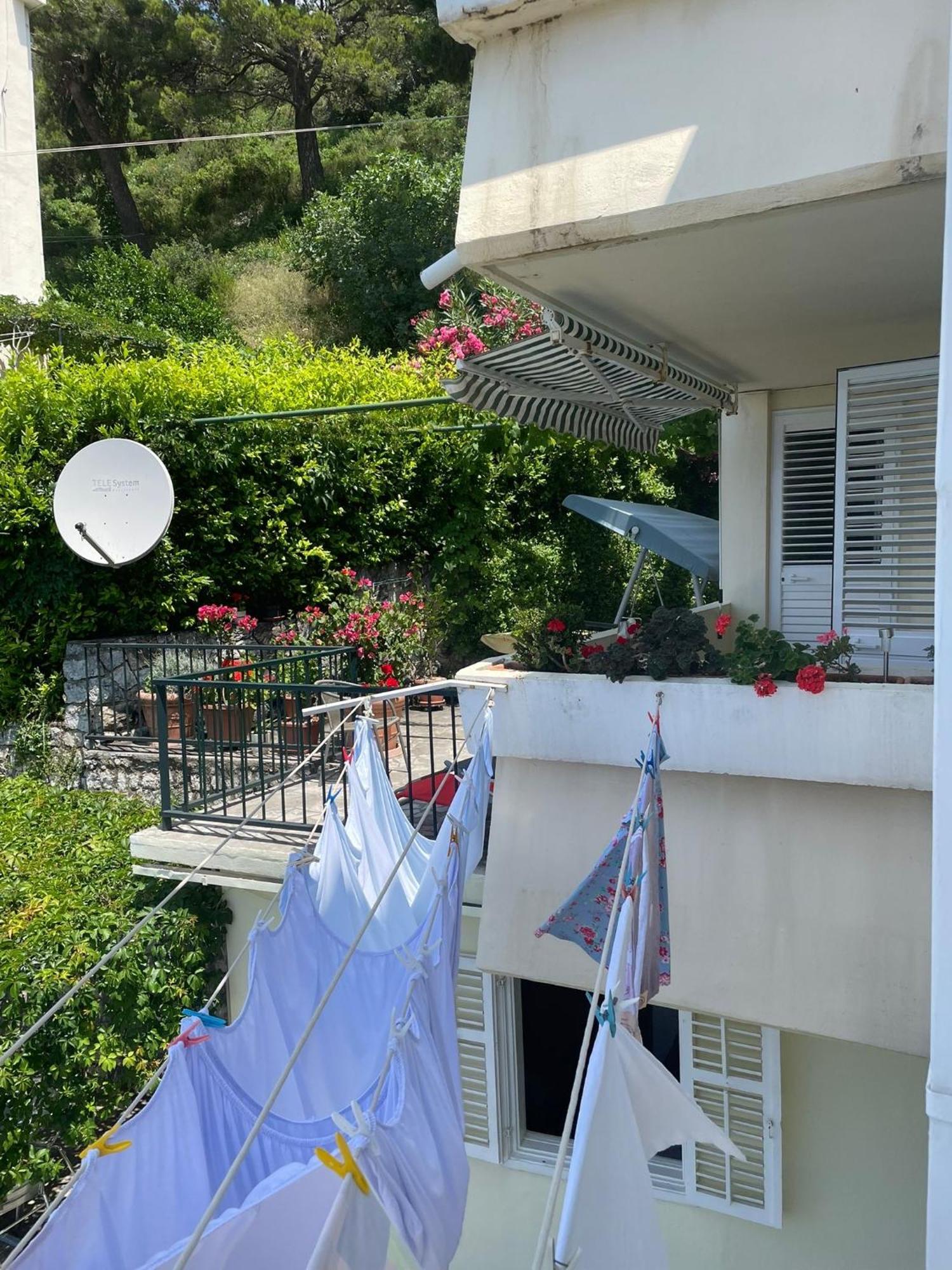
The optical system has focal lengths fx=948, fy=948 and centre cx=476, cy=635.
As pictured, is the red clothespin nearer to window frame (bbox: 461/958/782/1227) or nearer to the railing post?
window frame (bbox: 461/958/782/1227)

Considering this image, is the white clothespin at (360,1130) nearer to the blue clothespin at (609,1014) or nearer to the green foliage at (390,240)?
the blue clothespin at (609,1014)

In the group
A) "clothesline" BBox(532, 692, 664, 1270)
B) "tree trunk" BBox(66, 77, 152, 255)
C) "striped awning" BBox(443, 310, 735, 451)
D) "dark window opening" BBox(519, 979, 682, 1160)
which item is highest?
"tree trunk" BBox(66, 77, 152, 255)

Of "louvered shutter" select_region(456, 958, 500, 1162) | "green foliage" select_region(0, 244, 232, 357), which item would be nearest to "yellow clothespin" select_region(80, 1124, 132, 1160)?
"louvered shutter" select_region(456, 958, 500, 1162)

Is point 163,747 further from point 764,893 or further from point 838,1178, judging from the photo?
point 838,1178

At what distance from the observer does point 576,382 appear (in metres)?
5.37

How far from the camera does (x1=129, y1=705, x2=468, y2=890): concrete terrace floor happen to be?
6.07 meters

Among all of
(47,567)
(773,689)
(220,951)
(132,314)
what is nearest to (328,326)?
(132,314)

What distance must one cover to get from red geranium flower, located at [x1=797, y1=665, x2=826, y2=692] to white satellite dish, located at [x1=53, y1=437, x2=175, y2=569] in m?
6.35

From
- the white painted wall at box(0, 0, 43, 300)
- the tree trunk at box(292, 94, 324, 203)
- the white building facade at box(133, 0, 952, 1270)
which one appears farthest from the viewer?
the tree trunk at box(292, 94, 324, 203)

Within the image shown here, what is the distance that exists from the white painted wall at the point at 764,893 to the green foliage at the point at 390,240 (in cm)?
1568

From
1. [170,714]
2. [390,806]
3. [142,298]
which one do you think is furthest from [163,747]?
[142,298]

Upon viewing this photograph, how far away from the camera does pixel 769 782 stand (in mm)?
3934

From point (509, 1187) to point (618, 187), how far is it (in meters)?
5.50

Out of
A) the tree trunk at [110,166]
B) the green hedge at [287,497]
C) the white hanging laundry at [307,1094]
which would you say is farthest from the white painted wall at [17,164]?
the white hanging laundry at [307,1094]
